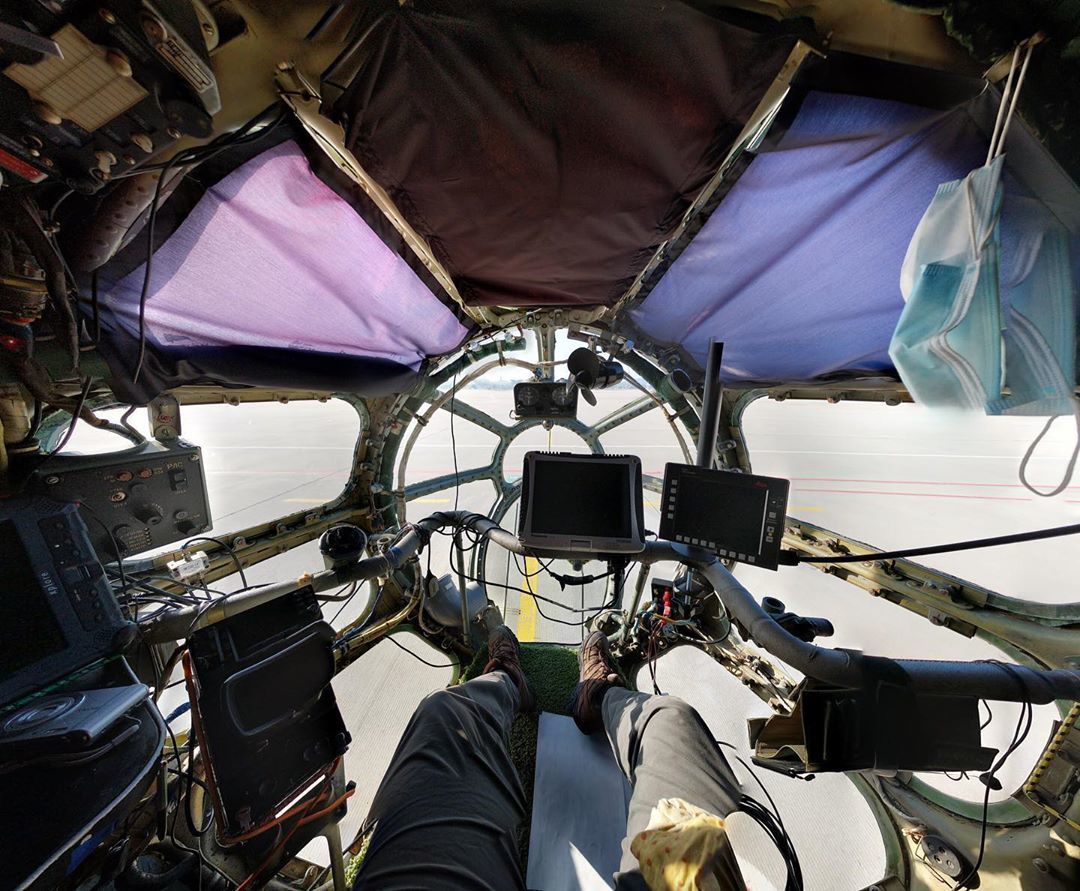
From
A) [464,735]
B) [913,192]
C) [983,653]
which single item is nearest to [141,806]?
[464,735]

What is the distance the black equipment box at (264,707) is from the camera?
3.94ft

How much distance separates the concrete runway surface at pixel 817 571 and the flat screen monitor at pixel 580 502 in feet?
1.59

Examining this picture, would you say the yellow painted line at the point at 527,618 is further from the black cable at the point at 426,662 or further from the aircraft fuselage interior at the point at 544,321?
the aircraft fuselage interior at the point at 544,321

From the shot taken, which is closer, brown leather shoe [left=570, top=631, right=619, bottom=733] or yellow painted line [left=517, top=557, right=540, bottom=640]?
brown leather shoe [left=570, top=631, right=619, bottom=733]

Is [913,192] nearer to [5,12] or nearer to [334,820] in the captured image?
[5,12]

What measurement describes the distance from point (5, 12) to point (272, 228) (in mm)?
881

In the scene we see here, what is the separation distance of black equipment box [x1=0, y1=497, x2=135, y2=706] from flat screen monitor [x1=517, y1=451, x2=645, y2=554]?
4.70ft

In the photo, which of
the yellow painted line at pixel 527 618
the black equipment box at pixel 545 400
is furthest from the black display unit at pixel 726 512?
the yellow painted line at pixel 527 618

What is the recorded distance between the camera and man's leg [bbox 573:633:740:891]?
127 cm

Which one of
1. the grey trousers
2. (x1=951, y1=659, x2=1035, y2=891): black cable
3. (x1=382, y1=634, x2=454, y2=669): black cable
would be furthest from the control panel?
(x1=382, y1=634, x2=454, y2=669): black cable

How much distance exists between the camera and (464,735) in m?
1.60

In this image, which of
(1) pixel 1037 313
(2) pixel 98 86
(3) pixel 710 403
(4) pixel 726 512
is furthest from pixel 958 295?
(2) pixel 98 86

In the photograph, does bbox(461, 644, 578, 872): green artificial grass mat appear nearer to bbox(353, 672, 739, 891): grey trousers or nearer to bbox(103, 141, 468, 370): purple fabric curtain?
bbox(353, 672, 739, 891): grey trousers

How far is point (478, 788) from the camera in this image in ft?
4.65
